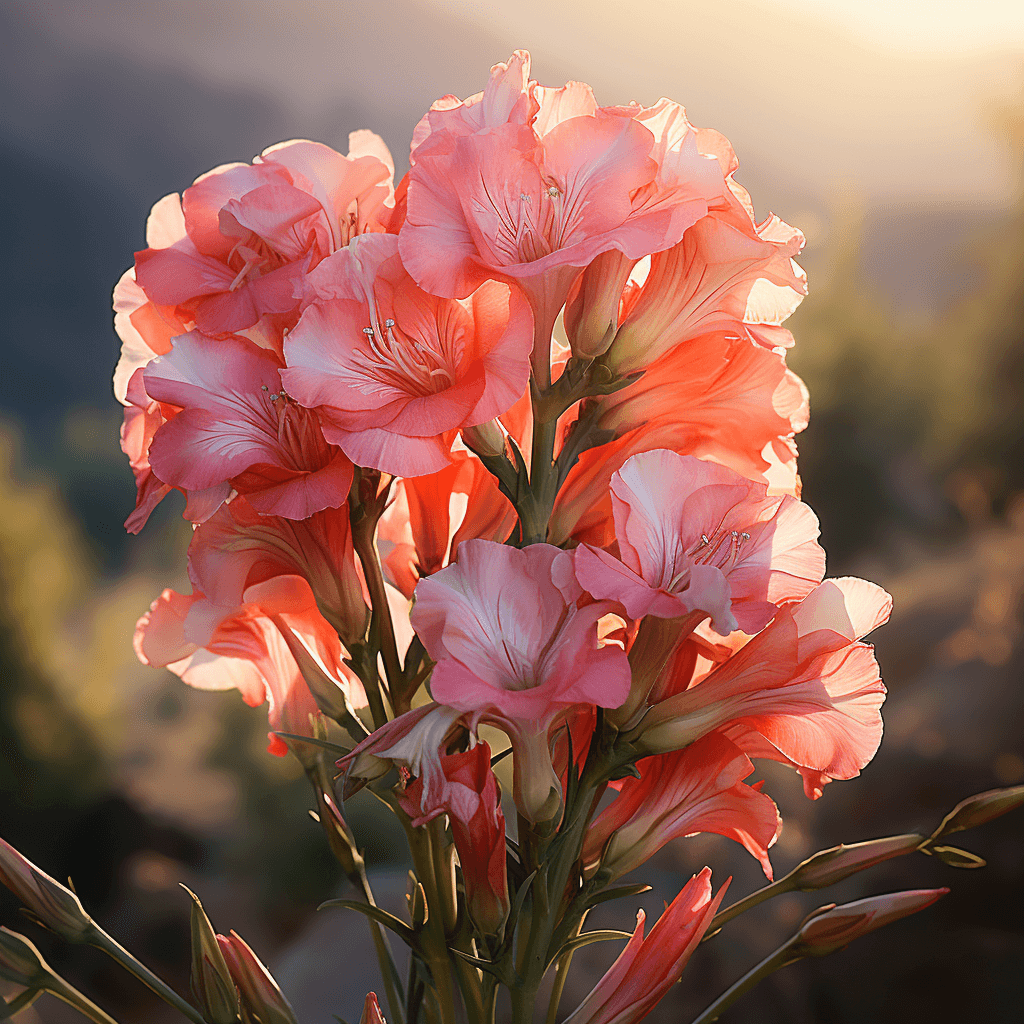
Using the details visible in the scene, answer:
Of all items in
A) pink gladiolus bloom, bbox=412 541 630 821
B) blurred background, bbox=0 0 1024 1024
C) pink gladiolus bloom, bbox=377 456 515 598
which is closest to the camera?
pink gladiolus bloom, bbox=412 541 630 821

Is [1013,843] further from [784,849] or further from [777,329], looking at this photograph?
[777,329]

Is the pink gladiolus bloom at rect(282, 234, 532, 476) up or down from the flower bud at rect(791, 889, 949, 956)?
up

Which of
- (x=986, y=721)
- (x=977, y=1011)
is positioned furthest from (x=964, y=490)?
(x=977, y=1011)

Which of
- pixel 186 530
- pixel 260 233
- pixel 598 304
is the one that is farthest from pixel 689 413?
pixel 186 530

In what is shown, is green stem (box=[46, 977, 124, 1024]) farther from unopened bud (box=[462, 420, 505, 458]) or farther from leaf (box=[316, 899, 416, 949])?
unopened bud (box=[462, 420, 505, 458])

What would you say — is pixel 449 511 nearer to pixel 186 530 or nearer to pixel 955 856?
pixel 955 856

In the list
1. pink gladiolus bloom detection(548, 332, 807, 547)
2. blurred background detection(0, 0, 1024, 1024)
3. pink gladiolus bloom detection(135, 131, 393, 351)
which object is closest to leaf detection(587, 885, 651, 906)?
pink gladiolus bloom detection(548, 332, 807, 547)

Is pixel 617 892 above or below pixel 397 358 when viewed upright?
below

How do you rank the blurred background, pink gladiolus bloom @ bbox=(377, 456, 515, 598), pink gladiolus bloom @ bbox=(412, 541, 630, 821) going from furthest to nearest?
1. the blurred background
2. pink gladiolus bloom @ bbox=(377, 456, 515, 598)
3. pink gladiolus bloom @ bbox=(412, 541, 630, 821)
